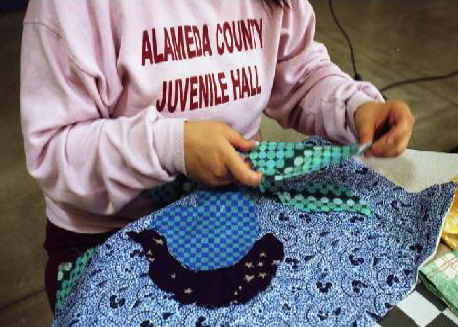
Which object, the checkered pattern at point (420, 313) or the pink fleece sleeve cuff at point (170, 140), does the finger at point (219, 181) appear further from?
the checkered pattern at point (420, 313)

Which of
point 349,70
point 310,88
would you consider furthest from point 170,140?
point 349,70

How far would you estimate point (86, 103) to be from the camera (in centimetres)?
54

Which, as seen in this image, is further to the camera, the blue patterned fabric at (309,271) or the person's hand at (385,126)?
the person's hand at (385,126)

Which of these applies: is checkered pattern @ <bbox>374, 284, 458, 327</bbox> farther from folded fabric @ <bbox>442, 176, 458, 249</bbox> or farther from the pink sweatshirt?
the pink sweatshirt

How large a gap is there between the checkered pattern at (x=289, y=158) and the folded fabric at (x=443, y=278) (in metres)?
0.14

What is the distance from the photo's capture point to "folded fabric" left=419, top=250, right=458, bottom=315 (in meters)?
0.45

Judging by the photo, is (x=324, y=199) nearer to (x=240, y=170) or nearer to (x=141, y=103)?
(x=240, y=170)

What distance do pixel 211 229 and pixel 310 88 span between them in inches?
12.2

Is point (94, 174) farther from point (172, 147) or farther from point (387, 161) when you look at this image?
point (387, 161)

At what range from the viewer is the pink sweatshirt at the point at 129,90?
1.65ft

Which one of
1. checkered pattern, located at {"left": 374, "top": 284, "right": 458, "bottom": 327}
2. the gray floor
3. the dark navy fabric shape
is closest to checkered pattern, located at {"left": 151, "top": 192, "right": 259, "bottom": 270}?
the dark navy fabric shape

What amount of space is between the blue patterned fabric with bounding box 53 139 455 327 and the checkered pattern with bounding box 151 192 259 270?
1 centimetres

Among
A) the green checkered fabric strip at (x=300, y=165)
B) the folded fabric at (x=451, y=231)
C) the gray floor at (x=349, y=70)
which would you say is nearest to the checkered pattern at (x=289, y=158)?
the green checkered fabric strip at (x=300, y=165)

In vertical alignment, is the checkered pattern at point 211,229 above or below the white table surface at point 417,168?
above
